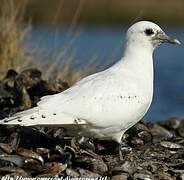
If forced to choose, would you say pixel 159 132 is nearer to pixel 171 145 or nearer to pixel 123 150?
pixel 171 145

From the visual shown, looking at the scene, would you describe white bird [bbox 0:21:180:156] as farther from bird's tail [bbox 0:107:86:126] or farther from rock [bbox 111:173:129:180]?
rock [bbox 111:173:129:180]

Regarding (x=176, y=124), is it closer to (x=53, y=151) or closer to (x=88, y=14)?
(x=53, y=151)

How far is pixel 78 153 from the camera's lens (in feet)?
24.2

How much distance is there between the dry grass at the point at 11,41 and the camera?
11.6m

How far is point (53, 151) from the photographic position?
24.4ft

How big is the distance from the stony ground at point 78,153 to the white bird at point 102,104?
0.30 meters

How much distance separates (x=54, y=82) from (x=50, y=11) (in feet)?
73.9

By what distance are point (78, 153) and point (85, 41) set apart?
19.9 meters

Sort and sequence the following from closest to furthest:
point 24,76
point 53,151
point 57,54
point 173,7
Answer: point 53,151
point 24,76
point 57,54
point 173,7

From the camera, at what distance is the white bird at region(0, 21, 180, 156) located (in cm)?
717

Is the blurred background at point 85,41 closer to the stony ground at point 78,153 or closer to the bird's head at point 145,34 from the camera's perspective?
the stony ground at point 78,153

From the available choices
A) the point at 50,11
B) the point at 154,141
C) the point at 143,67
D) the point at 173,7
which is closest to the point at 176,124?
the point at 154,141

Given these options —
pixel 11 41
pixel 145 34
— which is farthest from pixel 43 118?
pixel 11 41

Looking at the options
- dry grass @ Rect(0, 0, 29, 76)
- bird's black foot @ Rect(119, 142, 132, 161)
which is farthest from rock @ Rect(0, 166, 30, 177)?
dry grass @ Rect(0, 0, 29, 76)
